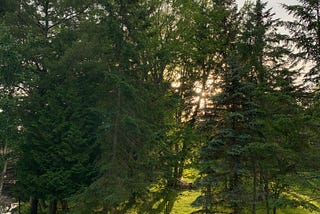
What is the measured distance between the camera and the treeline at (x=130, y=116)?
41.9 ft

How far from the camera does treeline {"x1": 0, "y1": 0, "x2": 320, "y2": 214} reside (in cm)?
1278

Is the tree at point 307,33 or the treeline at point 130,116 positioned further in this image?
the tree at point 307,33

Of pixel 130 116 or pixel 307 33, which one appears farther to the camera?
pixel 307 33

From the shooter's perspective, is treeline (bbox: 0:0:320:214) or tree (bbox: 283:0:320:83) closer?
treeline (bbox: 0:0:320:214)

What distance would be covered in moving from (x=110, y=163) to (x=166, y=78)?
12.4m

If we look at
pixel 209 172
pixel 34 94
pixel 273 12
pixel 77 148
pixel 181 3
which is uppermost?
pixel 181 3

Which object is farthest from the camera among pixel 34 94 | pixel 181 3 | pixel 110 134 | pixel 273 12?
pixel 181 3

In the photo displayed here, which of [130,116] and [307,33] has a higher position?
[307,33]

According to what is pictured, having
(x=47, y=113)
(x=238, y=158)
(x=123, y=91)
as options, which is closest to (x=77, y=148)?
(x=47, y=113)

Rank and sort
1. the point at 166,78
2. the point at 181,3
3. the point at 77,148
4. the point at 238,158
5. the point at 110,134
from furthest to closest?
1. the point at 166,78
2. the point at 181,3
3. the point at 77,148
4. the point at 110,134
5. the point at 238,158

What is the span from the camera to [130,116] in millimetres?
13109

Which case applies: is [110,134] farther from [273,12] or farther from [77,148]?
[273,12]

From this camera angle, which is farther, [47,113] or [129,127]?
[47,113]

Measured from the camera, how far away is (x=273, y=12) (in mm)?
20219
